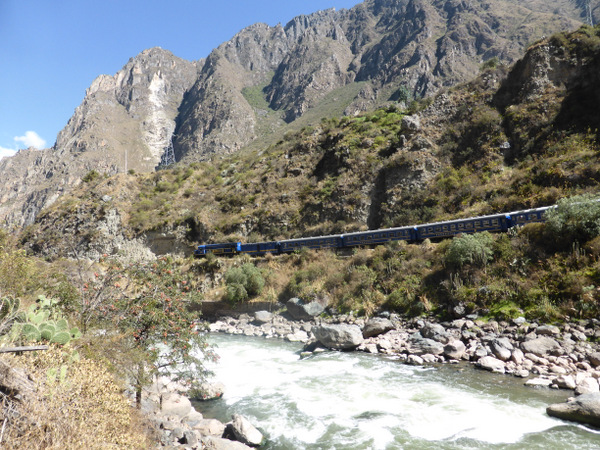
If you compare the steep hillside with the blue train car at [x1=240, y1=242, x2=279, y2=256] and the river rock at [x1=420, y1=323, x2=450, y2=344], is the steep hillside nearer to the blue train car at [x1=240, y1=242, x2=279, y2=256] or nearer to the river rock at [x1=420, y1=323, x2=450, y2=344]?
the blue train car at [x1=240, y1=242, x2=279, y2=256]

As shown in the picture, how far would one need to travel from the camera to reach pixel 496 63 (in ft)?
111

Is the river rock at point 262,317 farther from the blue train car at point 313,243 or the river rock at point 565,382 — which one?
the river rock at point 565,382

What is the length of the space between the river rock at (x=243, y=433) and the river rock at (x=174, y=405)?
5.02 feet

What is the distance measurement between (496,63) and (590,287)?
3150 centimetres

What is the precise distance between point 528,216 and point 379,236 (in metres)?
9.08

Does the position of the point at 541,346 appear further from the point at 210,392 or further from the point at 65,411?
the point at 65,411

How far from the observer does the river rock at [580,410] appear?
6726 millimetres

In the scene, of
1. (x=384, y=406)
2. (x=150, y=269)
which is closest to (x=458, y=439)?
(x=384, y=406)

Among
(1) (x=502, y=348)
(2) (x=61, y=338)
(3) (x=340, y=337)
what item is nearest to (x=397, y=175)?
(3) (x=340, y=337)

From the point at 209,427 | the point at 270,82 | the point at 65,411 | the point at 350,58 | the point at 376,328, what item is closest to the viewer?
the point at 65,411

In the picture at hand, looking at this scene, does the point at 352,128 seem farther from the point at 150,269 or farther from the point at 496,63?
the point at 150,269

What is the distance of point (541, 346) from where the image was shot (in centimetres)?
→ 1026

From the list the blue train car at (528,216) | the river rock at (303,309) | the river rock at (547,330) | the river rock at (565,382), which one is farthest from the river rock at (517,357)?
the river rock at (303,309)

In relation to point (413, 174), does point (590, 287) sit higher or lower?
lower
